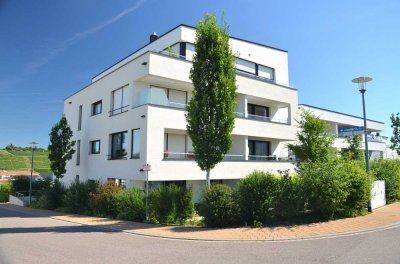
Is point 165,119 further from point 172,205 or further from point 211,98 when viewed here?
point 172,205

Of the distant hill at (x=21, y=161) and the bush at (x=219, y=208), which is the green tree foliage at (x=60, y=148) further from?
the distant hill at (x=21, y=161)

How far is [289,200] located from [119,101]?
1484 cm

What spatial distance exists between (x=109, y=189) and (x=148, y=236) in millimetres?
6351

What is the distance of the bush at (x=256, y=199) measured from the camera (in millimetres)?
13109

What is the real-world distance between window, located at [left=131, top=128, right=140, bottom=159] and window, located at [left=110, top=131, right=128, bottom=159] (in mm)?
1258

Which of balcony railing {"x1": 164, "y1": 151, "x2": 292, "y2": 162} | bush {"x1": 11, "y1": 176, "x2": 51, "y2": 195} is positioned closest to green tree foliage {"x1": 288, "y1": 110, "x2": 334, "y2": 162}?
balcony railing {"x1": 164, "y1": 151, "x2": 292, "y2": 162}

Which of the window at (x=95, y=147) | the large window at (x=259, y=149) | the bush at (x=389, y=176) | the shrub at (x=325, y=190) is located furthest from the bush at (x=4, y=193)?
the bush at (x=389, y=176)

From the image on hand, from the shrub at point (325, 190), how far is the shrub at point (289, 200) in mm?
395

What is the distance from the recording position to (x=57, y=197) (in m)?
22.1

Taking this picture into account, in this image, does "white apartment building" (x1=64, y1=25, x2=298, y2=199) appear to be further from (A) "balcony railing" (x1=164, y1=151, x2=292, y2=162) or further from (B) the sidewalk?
(B) the sidewalk

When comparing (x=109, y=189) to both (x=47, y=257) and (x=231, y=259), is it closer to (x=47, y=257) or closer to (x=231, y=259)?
(x=47, y=257)

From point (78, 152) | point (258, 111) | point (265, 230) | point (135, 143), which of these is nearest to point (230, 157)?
point (258, 111)

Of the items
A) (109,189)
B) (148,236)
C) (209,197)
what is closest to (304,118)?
(209,197)

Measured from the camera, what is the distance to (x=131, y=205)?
15234 millimetres
